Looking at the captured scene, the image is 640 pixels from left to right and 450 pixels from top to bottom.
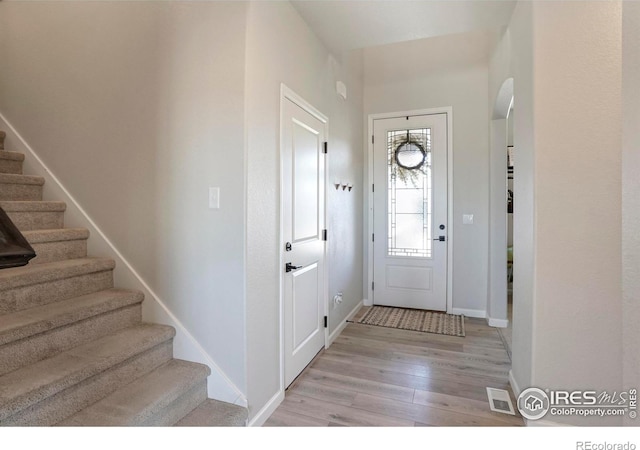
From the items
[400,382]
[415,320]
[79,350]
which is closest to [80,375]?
[79,350]

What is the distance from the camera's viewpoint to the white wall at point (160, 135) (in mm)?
1872

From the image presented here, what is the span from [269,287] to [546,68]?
6.71 ft

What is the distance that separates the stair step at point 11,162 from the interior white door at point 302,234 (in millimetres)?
2056

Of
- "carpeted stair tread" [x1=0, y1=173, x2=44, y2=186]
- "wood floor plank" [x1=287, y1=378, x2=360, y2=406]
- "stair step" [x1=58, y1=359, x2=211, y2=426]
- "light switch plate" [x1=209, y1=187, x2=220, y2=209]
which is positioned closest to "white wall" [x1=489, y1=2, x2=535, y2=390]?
"wood floor plank" [x1=287, y1=378, x2=360, y2=406]

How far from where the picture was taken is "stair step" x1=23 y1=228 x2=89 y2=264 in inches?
79.8

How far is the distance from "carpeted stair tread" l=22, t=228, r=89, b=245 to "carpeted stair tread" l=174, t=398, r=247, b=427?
138cm

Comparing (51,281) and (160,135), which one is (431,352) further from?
Result: (51,281)

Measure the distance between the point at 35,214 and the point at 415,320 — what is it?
3.58 metres

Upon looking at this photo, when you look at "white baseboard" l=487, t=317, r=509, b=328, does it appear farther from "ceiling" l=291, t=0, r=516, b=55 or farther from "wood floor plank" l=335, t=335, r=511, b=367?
"ceiling" l=291, t=0, r=516, b=55

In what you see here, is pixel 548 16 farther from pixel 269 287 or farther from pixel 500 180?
pixel 269 287

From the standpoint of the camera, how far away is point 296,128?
2459 millimetres
